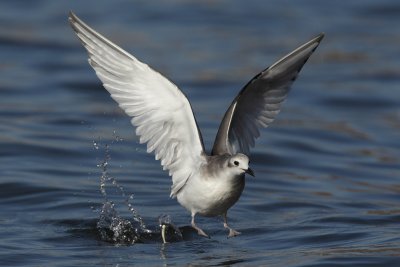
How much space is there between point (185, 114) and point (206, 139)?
19.9ft

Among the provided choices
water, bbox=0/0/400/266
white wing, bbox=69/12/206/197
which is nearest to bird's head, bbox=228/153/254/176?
white wing, bbox=69/12/206/197

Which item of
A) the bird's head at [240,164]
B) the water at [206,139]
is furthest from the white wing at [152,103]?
the water at [206,139]

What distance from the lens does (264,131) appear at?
16.5m

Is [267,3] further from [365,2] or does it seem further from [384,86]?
[384,86]

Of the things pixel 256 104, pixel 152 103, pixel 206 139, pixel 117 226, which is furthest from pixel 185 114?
pixel 206 139

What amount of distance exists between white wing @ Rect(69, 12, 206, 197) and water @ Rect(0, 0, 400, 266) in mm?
904

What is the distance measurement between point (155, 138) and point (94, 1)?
1639cm

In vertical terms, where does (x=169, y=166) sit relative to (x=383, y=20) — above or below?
below

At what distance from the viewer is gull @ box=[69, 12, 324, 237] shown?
9391 mm

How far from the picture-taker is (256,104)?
33.7 ft

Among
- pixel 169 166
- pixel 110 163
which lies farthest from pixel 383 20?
pixel 169 166

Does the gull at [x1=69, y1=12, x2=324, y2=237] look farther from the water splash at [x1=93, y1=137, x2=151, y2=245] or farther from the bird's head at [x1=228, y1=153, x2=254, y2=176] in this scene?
the water splash at [x1=93, y1=137, x2=151, y2=245]

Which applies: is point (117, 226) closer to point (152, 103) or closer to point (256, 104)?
point (152, 103)

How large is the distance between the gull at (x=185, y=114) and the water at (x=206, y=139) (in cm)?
67
